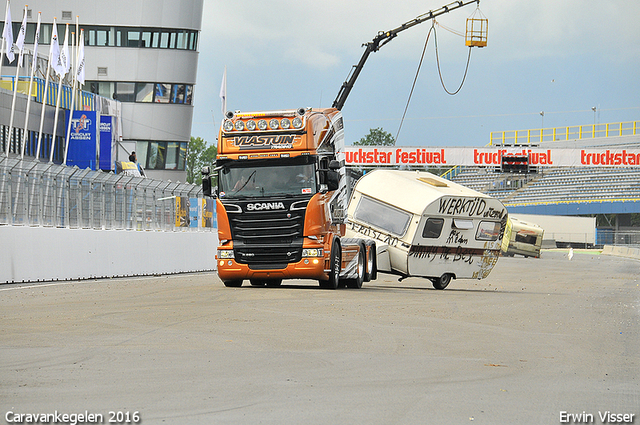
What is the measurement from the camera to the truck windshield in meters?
19.0

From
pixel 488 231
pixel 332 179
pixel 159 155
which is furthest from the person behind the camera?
pixel 159 155

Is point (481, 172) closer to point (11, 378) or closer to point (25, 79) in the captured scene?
point (25, 79)

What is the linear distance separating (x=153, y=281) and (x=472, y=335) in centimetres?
1280

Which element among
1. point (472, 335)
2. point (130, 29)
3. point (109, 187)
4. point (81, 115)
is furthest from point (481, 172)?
point (472, 335)

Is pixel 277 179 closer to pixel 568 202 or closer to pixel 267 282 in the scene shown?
pixel 267 282

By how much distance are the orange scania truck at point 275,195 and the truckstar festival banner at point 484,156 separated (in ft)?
149

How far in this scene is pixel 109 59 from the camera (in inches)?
2472

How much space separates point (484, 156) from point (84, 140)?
27920mm

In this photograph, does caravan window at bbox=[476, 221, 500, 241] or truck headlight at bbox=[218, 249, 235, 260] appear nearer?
truck headlight at bbox=[218, 249, 235, 260]

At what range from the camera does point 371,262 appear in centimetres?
2258

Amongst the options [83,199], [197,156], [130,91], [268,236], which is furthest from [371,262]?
[197,156]

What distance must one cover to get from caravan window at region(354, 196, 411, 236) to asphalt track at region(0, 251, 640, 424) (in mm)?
7245

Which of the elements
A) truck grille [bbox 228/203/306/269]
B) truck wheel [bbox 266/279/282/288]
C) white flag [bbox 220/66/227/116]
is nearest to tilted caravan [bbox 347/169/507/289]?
truck wheel [bbox 266/279/282/288]

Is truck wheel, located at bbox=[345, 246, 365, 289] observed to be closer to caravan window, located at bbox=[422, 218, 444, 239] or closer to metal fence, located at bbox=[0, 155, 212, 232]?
caravan window, located at bbox=[422, 218, 444, 239]
